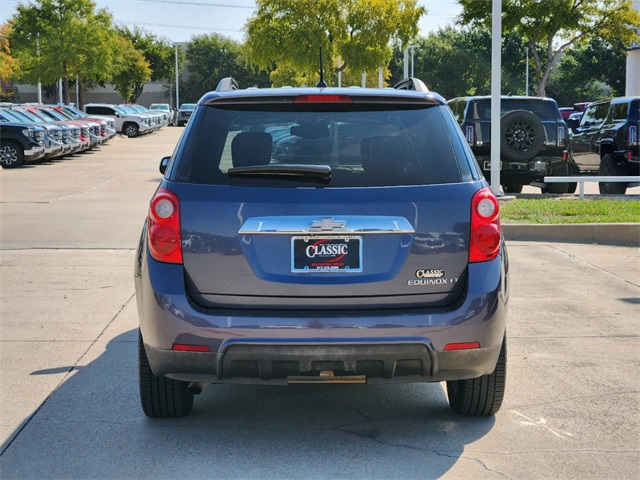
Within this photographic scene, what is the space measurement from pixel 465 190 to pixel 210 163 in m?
1.21

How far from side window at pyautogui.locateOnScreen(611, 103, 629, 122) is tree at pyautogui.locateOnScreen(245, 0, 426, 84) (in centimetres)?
1626

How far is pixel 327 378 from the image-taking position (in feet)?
14.7

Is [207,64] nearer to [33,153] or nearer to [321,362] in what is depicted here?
[33,153]

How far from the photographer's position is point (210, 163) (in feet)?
15.0

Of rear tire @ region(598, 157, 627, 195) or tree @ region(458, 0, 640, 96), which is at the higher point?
tree @ region(458, 0, 640, 96)

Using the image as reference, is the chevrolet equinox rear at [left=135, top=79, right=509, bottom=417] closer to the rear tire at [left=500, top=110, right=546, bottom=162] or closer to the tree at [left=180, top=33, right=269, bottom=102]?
the rear tire at [left=500, top=110, right=546, bottom=162]

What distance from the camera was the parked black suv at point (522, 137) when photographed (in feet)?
54.3

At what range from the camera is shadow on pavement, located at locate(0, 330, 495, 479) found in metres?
4.43

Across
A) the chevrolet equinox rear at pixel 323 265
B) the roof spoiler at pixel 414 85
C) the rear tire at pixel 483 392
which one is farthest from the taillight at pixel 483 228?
the roof spoiler at pixel 414 85

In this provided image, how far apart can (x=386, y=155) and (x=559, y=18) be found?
3107 centimetres

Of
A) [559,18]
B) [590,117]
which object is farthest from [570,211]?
[559,18]

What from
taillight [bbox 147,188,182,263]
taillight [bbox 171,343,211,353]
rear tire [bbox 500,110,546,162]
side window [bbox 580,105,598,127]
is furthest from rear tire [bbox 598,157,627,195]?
taillight [bbox 171,343,211,353]

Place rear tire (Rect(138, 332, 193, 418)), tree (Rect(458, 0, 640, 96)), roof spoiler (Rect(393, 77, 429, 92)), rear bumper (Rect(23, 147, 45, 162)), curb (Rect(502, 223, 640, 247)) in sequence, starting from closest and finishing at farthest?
rear tire (Rect(138, 332, 193, 418)), roof spoiler (Rect(393, 77, 429, 92)), curb (Rect(502, 223, 640, 247)), rear bumper (Rect(23, 147, 45, 162)), tree (Rect(458, 0, 640, 96))

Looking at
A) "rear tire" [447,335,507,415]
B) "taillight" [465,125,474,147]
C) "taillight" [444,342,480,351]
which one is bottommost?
"rear tire" [447,335,507,415]
